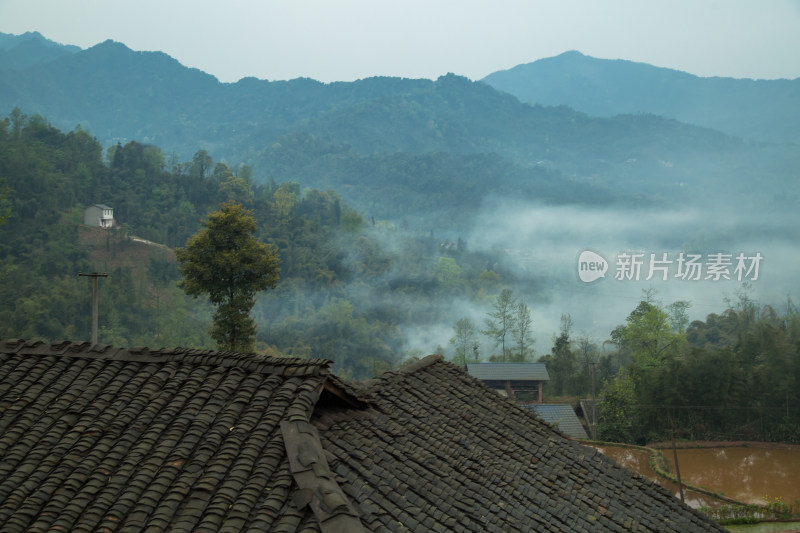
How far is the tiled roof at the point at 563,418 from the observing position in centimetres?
3372

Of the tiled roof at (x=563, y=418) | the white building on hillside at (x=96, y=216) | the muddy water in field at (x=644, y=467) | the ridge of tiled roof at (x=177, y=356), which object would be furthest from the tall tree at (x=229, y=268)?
the white building on hillside at (x=96, y=216)

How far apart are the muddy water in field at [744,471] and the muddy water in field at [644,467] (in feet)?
3.92

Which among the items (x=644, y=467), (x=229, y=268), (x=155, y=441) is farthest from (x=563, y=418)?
(x=155, y=441)

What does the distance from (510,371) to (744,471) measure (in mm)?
15421

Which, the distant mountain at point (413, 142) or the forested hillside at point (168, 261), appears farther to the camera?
the distant mountain at point (413, 142)

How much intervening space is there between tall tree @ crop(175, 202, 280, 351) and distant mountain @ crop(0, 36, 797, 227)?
108 m

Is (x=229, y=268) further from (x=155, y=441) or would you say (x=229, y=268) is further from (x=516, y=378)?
(x=516, y=378)

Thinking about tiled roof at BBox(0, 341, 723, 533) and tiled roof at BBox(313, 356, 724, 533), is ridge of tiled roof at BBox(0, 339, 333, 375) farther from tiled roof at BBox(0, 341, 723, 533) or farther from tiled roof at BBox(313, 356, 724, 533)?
tiled roof at BBox(313, 356, 724, 533)

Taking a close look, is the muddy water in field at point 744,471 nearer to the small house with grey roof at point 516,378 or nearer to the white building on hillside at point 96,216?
the small house with grey roof at point 516,378

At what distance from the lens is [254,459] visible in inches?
173

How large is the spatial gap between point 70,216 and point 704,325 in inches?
2278

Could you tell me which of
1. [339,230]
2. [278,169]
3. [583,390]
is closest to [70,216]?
[339,230]

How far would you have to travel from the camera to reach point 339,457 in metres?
5.15

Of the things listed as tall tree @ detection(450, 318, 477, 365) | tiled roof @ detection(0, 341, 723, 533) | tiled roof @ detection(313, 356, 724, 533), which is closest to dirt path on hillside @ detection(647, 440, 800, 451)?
tall tree @ detection(450, 318, 477, 365)
